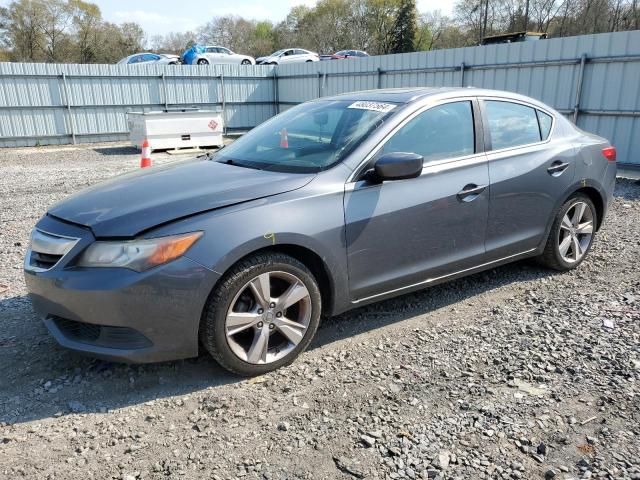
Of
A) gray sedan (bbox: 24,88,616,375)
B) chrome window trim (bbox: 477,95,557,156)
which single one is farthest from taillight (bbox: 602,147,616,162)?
chrome window trim (bbox: 477,95,557,156)

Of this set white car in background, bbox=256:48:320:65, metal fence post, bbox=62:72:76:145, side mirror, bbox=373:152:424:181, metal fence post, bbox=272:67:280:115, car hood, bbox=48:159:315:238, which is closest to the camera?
car hood, bbox=48:159:315:238

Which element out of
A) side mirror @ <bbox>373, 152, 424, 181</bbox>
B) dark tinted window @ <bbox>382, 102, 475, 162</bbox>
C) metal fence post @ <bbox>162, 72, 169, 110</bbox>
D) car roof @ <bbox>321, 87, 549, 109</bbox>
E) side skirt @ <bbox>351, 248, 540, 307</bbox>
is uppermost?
car roof @ <bbox>321, 87, 549, 109</bbox>

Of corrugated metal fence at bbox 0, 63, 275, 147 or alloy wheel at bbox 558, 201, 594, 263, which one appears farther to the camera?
corrugated metal fence at bbox 0, 63, 275, 147

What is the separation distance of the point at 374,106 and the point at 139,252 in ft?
6.62

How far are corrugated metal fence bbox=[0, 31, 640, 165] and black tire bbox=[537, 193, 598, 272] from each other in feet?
20.3

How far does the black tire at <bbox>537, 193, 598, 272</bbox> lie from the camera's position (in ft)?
15.1

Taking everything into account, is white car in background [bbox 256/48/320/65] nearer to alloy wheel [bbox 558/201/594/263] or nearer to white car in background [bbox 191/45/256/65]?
white car in background [bbox 191/45/256/65]

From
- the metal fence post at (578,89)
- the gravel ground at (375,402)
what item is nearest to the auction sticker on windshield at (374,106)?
the gravel ground at (375,402)

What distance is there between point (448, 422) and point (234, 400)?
1.17 m

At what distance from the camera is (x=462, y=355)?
11.3 feet

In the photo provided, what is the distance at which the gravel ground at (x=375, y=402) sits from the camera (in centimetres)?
247

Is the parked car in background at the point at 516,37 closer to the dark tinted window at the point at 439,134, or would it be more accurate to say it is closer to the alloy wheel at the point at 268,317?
the dark tinted window at the point at 439,134

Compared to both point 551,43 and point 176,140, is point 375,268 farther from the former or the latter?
point 176,140

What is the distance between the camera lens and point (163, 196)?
316cm
